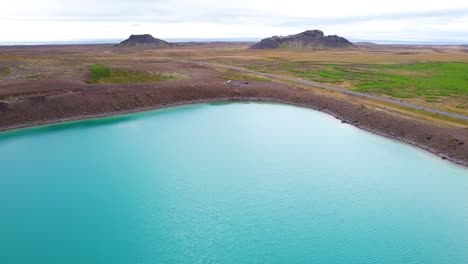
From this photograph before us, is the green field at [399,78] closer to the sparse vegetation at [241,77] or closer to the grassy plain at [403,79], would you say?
the grassy plain at [403,79]

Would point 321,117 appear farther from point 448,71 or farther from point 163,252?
point 448,71

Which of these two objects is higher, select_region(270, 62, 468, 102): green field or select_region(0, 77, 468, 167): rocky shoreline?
select_region(270, 62, 468, 102): green field

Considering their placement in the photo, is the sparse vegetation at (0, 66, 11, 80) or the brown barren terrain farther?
the sparse vegetation at (0, 66, 11, 80)

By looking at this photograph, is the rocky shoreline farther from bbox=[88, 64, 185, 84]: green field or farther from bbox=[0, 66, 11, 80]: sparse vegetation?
bbox=[0, 66, 11, 80]: sparse vegetation

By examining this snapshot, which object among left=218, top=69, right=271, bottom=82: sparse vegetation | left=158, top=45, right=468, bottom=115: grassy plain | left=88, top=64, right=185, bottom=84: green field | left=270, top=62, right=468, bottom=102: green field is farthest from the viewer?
left=218, top=69, right=271, bottom=82: sparse vegetation

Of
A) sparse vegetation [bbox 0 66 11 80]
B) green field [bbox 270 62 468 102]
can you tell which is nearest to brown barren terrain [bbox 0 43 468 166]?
sparse vegetation [bbox 0 66 11 80]

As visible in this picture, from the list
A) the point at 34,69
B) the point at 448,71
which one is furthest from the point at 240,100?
the point at 448,71

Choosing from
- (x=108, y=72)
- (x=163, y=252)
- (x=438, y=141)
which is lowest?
(x=163, y=252)
